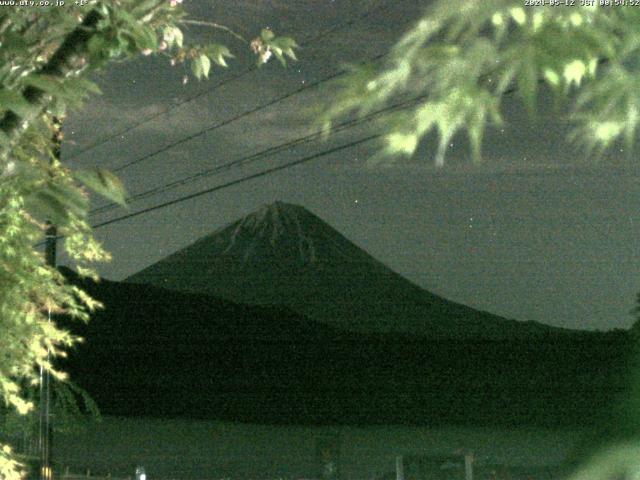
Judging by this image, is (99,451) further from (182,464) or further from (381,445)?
(381,445)

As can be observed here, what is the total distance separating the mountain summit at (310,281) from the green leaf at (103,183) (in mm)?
79504

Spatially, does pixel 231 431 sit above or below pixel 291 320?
below

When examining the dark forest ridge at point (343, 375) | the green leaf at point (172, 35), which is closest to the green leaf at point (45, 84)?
the green leaf at point (172, 35)

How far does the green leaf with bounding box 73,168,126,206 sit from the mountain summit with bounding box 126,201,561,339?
261 ft

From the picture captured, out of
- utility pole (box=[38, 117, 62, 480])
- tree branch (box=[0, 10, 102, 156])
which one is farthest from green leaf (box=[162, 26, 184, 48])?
utility pole (box=[38, 117, 62, 480])

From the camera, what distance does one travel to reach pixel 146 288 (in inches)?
1882

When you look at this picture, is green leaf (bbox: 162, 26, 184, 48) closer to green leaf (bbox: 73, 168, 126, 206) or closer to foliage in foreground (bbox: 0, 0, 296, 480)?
foliage in foreground (bbox: 0, 0, 296, 480)

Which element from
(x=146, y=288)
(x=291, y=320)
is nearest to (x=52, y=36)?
(x=291, y=320)

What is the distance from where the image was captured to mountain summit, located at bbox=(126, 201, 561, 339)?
291 feet

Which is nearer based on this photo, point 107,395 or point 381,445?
point 381,445

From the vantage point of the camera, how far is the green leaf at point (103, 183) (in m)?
2.78

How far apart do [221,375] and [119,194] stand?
3304 centimetres

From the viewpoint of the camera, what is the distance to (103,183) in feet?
9.43

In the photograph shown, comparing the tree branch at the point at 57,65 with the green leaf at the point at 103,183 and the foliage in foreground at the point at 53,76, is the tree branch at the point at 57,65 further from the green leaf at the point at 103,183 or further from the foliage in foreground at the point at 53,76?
the green leaf at the point at 103,183
